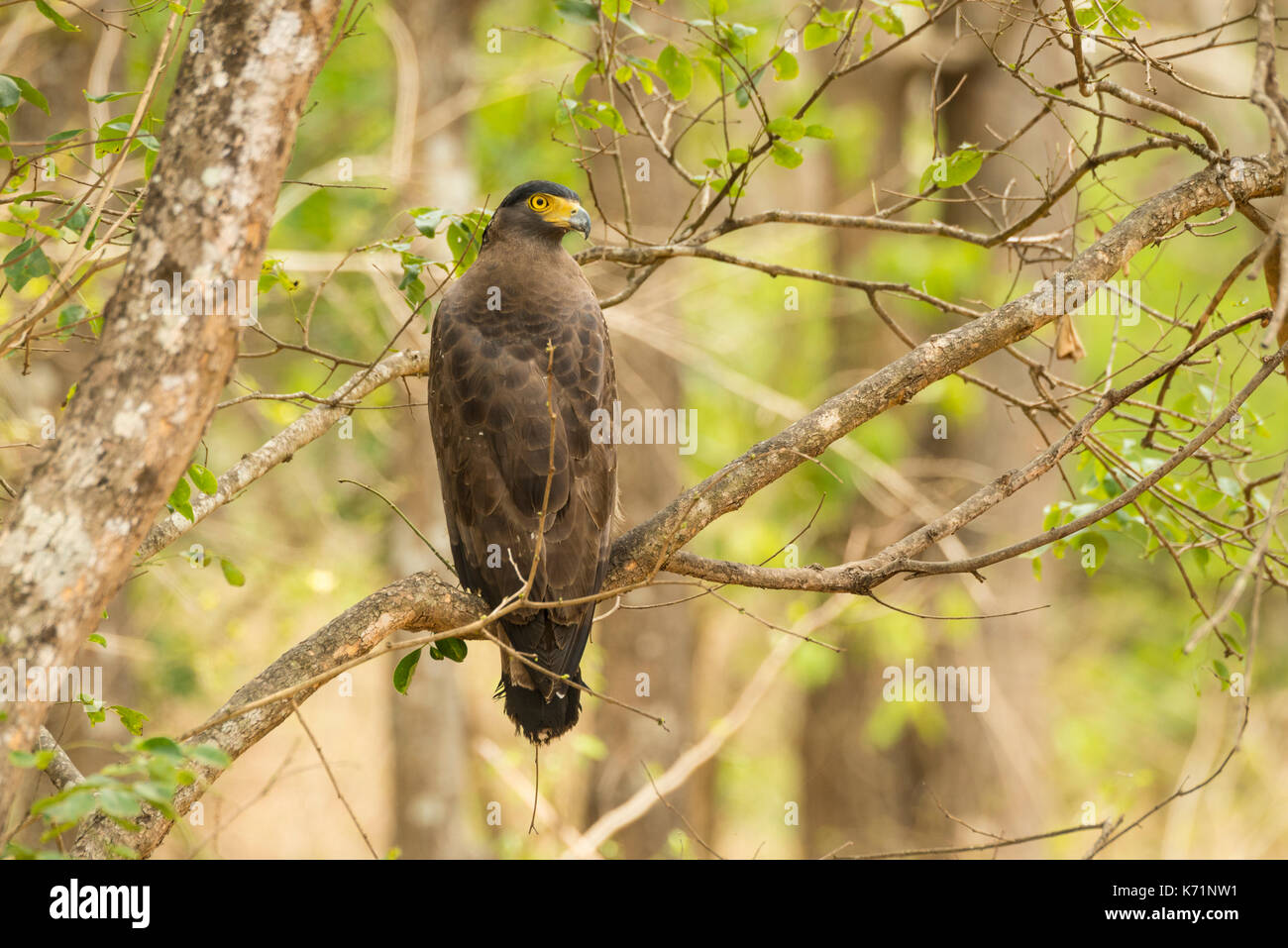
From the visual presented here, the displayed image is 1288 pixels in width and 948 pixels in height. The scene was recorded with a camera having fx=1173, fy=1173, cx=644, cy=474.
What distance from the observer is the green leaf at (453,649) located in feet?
10.4

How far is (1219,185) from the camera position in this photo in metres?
3.31

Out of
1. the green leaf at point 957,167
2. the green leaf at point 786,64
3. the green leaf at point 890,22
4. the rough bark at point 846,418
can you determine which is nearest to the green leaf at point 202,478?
the rough bark at point 846,418

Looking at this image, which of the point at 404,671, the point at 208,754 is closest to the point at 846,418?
the point at 404,671

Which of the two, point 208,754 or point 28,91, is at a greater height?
point 28,91

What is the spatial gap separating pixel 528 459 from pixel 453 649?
85cm

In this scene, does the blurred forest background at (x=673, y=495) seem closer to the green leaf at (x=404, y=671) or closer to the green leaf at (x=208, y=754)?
the green leaf at (x=404, y=671)

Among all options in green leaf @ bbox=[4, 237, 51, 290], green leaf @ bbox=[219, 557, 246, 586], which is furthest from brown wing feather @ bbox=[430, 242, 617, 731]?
green leaf @ bbox=[4, 237, 51, 290]

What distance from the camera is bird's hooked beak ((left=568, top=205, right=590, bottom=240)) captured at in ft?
14.6

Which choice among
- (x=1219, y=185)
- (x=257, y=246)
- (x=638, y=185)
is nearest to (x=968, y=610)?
(x=638, y=185)

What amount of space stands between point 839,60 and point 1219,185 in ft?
3.86

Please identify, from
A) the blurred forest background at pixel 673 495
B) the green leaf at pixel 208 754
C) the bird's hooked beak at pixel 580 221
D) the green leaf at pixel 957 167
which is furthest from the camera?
the blurred forest background at pixel 673 495

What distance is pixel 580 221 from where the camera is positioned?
4.47 m

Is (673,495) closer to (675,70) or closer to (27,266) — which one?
(675,70)

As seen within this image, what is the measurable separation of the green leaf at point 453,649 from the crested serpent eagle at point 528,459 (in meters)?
0.37
